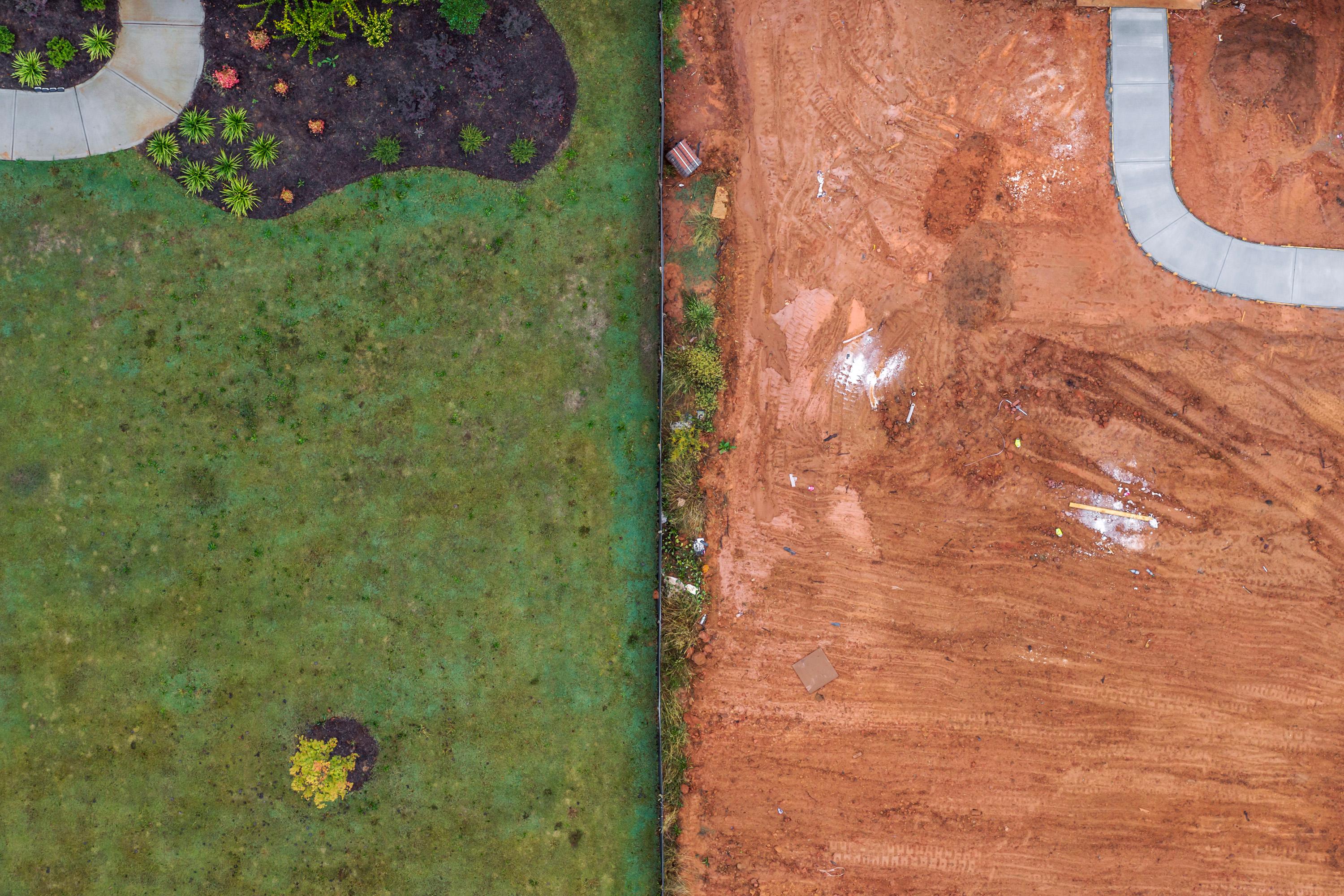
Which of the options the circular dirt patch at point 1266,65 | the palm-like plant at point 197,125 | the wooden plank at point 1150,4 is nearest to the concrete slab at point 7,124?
the palm-like plant at point 197,125

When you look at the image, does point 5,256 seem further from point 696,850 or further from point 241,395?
point 696,850

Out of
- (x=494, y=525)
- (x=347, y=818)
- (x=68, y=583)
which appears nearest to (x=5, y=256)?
(x=68, y=583)

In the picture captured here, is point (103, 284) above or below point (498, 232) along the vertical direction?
below

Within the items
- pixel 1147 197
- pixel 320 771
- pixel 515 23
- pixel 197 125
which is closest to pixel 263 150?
pixel 197 125

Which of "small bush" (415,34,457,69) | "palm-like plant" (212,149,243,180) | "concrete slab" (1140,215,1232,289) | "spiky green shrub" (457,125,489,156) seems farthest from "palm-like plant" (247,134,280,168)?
"concrete slab" (1140,215,1232,289)

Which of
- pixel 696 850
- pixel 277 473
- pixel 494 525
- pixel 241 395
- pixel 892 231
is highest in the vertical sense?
pixel 892 231

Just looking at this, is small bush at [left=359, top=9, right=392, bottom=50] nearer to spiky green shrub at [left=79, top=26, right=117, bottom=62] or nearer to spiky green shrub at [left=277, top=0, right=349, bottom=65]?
spiky green shrub at [left=277, top=0, right=349, bottom=65]

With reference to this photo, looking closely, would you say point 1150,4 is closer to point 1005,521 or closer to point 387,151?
point 1005,521
